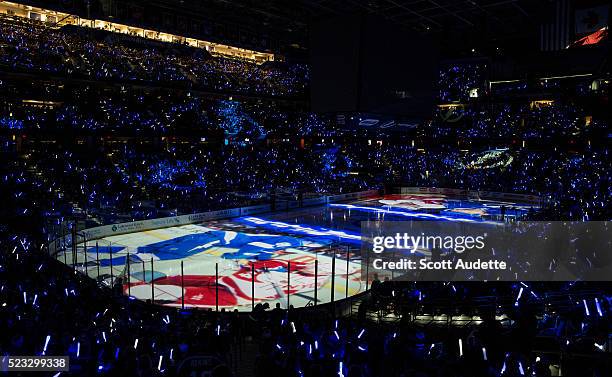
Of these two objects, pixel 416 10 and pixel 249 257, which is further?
pixel 416 10

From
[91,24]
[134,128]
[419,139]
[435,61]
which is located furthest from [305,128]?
[435,61]

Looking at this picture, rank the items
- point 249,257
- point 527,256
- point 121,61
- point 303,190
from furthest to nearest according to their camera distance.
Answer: point 303,190 < point 121,61 < point 249,257 < point 527,256

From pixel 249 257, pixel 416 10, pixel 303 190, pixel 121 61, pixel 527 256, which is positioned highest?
pixel 416 10

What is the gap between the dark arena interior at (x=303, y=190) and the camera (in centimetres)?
584

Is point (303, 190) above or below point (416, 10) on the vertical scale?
below

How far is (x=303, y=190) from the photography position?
34.8 metres

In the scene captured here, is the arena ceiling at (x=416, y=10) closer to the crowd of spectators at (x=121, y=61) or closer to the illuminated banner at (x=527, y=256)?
the crowd of spectators at (x=121, y=61)

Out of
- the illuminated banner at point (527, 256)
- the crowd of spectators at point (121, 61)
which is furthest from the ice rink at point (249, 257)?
the crowd of spectators at point (121, 61)

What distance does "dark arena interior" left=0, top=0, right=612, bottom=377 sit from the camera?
584 cm

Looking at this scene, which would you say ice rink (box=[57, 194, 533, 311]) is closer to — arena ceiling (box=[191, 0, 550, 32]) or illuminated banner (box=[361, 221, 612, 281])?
illuminated banner (box=[361, 221, 612, 281])

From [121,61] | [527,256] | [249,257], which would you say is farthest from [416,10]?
[527,256]

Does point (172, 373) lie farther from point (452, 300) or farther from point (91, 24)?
point (91, 24)

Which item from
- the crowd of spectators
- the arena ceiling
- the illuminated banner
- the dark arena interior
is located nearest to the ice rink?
the dark arena interior

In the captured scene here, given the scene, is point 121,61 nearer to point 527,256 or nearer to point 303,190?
point 303,190
